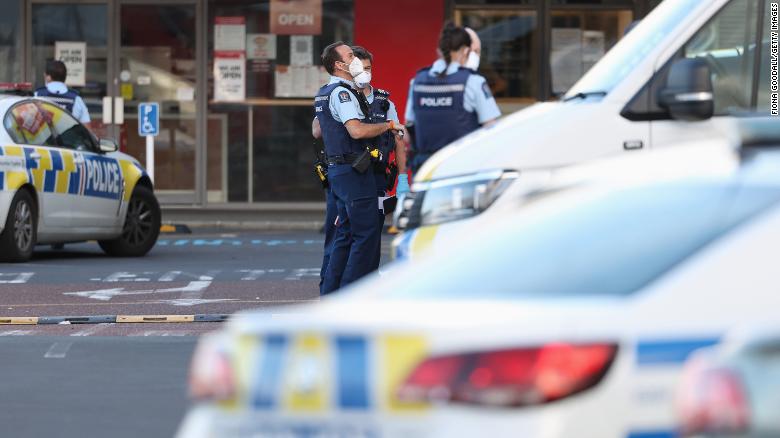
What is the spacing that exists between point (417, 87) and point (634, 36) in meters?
4.42

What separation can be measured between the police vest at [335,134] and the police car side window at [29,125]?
543 centimetres

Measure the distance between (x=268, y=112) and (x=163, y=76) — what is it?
1.39m

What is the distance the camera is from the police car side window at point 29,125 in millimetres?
15984

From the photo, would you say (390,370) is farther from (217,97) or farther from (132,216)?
(217,97)

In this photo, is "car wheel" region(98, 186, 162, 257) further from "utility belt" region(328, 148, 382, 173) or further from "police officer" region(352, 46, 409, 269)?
"utility belt" region(328, 148, 382, 173)

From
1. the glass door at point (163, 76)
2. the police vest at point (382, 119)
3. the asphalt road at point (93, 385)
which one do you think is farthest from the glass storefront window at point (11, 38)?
the asphalt road at point (93, 385)

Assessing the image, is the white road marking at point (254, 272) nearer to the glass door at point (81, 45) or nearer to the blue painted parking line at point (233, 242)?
the blue painted parking line at point (233, 242)

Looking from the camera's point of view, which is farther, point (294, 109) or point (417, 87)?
point (294, 109)

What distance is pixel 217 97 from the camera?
2350 centimetres

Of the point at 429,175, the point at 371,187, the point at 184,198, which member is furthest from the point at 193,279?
the point at 184,198

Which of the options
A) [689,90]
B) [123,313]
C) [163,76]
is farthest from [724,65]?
[163,76]

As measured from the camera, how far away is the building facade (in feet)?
76.6

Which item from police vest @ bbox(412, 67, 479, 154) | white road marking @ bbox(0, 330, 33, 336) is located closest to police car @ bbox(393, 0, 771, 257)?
white road marking @ bbox(0, 330, 33, 336)

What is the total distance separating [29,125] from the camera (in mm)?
16250
